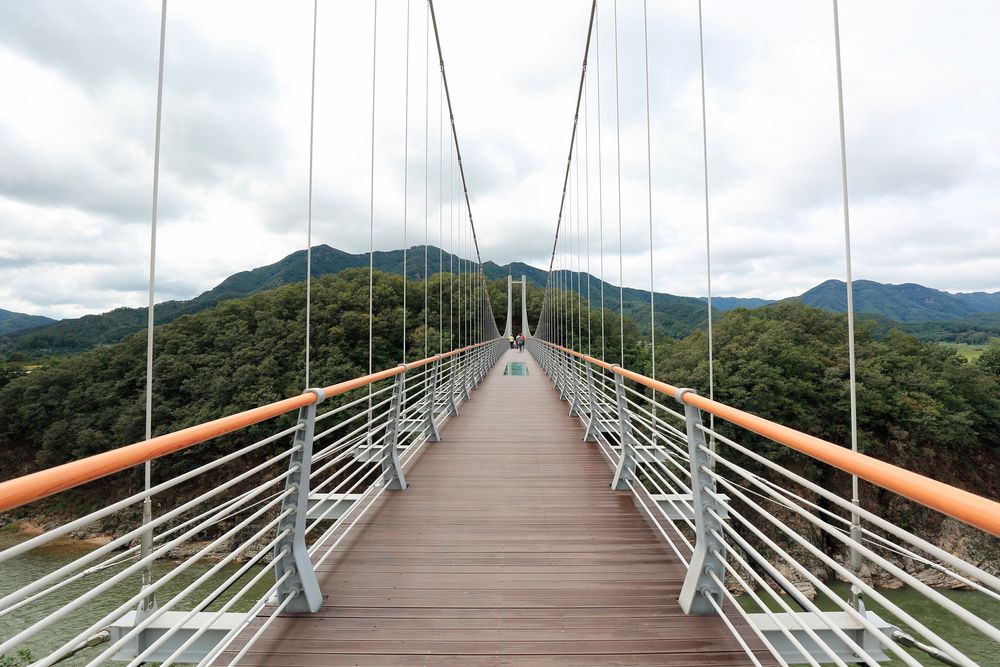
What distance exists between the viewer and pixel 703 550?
1871mm

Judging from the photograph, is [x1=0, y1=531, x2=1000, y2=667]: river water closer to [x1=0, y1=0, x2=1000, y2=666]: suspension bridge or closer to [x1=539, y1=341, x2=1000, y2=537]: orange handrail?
[x1=0, y1=0, x2=1000, y2=666]: suspension bridge

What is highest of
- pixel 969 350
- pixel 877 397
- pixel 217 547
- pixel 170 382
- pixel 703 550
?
pixel 969 350

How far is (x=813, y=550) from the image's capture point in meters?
1.53

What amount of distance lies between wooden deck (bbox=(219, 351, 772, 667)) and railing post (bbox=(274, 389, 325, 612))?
7 centimetres

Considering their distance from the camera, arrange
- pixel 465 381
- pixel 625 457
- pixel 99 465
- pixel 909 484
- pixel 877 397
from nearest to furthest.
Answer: pixel 909 484 → pixel 99 465 → pixel 625 457 → pixel 465 381 → pixel 877 397

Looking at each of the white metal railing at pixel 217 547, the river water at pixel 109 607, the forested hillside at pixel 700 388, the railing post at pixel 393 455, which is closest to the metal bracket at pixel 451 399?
the white metal railing at pixel 217 547

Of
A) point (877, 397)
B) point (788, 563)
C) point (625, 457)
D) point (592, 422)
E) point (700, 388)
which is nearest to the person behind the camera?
point (788, 563)

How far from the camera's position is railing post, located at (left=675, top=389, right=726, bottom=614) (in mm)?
1871

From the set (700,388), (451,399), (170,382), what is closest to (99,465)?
→ (451,399)

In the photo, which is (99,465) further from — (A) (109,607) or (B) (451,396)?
(A) (109,607)

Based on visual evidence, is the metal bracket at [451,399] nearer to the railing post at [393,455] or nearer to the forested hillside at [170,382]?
the railing post at [393,455]

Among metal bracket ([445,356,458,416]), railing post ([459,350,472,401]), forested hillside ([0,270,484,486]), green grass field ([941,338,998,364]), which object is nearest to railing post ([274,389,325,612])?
metal bracket ([445,356,458,416])

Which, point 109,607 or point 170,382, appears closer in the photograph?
point 109,607

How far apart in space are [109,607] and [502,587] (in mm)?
18130
